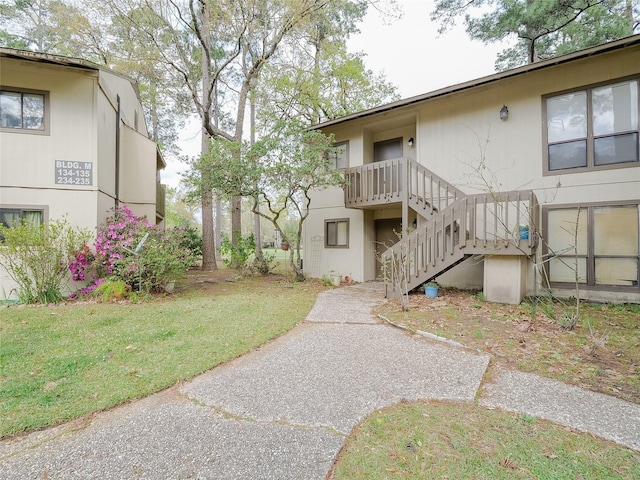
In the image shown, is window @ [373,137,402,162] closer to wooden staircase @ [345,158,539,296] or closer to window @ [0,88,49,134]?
wooden staircase @ [345,158,539,296]

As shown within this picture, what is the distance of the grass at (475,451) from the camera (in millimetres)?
1978

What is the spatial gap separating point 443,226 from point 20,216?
998 cm

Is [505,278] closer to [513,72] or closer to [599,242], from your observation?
[599,242]

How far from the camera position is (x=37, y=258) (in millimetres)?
6504

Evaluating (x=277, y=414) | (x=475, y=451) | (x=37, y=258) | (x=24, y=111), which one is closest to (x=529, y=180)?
(x=475, y=451)

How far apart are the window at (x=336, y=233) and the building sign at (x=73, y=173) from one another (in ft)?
23.0

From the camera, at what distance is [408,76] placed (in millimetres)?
20125

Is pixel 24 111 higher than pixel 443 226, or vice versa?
pixel 24 111

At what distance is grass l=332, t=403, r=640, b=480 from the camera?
1.98m

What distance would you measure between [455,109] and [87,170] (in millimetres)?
10034

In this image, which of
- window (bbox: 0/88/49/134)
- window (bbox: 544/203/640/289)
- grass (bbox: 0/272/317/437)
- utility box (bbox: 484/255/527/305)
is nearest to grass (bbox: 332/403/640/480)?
grass (bbox: 0/272/317/437)

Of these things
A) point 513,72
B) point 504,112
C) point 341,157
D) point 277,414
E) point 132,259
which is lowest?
point 277,414

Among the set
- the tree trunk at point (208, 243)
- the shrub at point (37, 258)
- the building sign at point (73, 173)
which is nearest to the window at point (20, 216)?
the shrub at point (37, 258)

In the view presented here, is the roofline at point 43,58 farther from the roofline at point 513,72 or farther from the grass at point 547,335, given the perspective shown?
the grass at point 547,335
